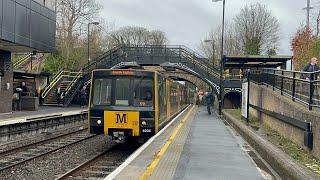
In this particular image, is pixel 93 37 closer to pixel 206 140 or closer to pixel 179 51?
pixel 179 51

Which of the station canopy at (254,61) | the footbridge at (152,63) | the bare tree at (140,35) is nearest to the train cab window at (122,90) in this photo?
the station canopy at (254,61)

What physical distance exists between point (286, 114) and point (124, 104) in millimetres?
5009

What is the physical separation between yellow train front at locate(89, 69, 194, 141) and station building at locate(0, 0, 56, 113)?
11.0 m

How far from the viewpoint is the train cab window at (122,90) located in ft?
48.1

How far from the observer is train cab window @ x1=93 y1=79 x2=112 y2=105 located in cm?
1473

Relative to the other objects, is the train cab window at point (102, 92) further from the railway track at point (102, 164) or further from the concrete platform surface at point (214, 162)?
the concrete platform surface at point (214, 162)

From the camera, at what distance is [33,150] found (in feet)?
50.6

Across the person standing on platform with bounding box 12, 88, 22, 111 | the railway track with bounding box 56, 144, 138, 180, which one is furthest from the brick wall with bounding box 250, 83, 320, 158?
the person standing on platform with bounding box 12, 88, 22, 111

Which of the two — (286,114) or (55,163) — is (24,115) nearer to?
(55,163)

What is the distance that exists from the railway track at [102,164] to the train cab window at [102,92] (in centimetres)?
167

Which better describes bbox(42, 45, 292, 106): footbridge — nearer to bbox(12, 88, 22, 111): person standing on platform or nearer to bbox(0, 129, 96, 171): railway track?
bbox(12, 88, 22, 111): person standing on platform

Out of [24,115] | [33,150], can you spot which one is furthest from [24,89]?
[33,150]

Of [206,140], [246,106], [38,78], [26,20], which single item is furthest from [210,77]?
[206,140]

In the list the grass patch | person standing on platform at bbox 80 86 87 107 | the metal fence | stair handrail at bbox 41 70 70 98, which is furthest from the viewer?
stair handrail at bbox 41 70 70 98
